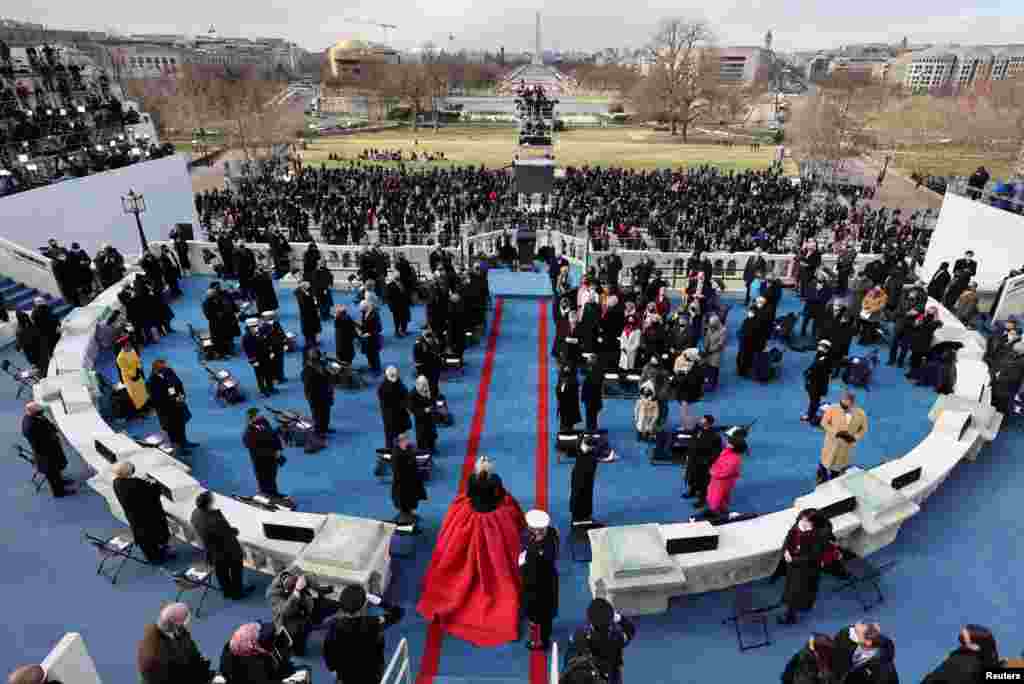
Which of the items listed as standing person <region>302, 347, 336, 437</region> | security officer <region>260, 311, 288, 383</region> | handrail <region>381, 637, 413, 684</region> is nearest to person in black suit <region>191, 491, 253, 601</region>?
handrail <region>381, 637, 413, 684</region>

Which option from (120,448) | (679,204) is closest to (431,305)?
(120,448)

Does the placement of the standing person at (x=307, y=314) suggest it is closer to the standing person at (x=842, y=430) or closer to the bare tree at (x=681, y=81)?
the standing person at (x=842, y=430)

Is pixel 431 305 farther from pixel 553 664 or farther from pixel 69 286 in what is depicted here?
pixel 69 286

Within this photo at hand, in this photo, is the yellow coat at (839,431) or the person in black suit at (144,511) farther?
the yellow coat at (839,431)

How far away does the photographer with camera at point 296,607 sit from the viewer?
5.18 m

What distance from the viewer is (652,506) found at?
7672mm

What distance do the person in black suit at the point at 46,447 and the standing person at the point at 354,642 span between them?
211 inches

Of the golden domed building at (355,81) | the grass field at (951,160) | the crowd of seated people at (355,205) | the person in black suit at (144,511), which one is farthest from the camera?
the golden domed building at (355,81)

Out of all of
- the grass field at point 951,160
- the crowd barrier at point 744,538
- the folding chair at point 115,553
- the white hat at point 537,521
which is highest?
the white hat at point 537,521

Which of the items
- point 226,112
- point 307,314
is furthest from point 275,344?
point 226,112

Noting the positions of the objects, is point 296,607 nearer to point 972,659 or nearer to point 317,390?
point 317,390

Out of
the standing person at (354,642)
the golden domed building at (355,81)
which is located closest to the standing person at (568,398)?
the standing person at (354,642)

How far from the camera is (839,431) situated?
7.41m

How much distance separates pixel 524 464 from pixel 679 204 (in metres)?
26.5
